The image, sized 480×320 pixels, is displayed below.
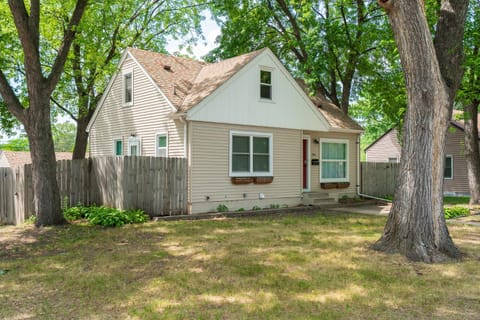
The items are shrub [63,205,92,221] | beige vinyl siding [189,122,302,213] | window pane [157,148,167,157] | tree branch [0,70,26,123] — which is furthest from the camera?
window pane [157,148,167,157]

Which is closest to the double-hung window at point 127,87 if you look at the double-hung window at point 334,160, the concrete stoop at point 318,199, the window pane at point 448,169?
the concrete stoop at point 318,199

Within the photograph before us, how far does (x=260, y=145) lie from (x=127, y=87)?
601cm

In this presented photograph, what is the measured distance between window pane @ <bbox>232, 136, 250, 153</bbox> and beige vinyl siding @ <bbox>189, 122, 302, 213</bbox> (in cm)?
29

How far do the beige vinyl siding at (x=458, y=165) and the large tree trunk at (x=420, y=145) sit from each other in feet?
65.3

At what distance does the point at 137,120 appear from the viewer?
15.4 meters

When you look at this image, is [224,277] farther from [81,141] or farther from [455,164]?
[455,164]

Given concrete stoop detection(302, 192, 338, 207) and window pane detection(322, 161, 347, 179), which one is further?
window pane detection(322, 161, 347, 179)

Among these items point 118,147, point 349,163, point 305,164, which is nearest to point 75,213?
point 118,147

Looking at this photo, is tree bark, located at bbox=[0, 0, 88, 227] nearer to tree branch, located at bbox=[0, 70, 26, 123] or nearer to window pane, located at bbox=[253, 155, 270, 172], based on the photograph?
tree branch, located at bbox=[0, 70, 26, 123]

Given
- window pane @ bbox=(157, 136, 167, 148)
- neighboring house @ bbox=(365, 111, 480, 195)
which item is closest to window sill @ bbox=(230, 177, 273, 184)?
window pane @ bbox=(157, 136, 167, 148)

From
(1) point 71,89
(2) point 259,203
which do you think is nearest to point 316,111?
(2) point 259,203

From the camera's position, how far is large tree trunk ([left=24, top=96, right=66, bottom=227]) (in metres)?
10.1

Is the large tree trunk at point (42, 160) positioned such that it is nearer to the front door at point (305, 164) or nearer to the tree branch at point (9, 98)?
the tree branch at point (9, 98)

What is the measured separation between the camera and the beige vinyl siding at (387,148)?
2928 centimetres
